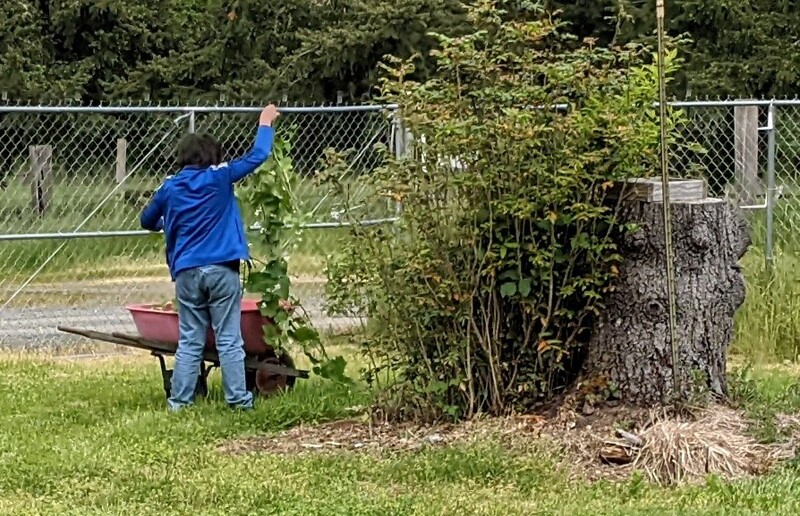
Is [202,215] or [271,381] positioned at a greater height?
[202,215]

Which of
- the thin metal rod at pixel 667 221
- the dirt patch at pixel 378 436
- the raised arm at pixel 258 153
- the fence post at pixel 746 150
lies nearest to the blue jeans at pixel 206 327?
the raised arm at pixel 258 153

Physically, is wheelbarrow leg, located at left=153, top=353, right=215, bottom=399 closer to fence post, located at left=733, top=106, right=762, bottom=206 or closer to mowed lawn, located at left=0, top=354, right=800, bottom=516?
mowed lawn, located at left=0, top=354, right=800, bottom=516

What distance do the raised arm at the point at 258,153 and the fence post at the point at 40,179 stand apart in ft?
15.0

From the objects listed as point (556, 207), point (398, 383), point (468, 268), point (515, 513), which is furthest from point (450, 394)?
point (515, 513)

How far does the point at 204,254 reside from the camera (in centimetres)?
691

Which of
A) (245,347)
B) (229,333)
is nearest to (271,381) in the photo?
(245,347)

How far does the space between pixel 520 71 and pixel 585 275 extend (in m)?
1.10

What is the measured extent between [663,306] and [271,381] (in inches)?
106

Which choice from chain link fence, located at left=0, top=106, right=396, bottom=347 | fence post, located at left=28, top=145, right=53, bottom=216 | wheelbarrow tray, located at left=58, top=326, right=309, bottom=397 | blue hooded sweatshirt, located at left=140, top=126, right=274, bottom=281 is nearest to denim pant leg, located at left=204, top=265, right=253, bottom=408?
blue hooded sweatshirt, located at left=140, top=126, right=274, bottom=281

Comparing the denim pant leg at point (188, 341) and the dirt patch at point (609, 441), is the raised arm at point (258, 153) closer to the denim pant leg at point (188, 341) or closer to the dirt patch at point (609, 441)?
the denim pant leg at point (188, 341)

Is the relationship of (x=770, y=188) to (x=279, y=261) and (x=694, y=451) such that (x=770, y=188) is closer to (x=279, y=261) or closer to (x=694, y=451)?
(x=279, y=261)

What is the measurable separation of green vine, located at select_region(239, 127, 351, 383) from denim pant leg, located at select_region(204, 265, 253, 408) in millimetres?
216

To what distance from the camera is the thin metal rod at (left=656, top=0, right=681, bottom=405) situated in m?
5.70

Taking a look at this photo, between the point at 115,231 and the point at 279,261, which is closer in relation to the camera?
the point at 279,261
